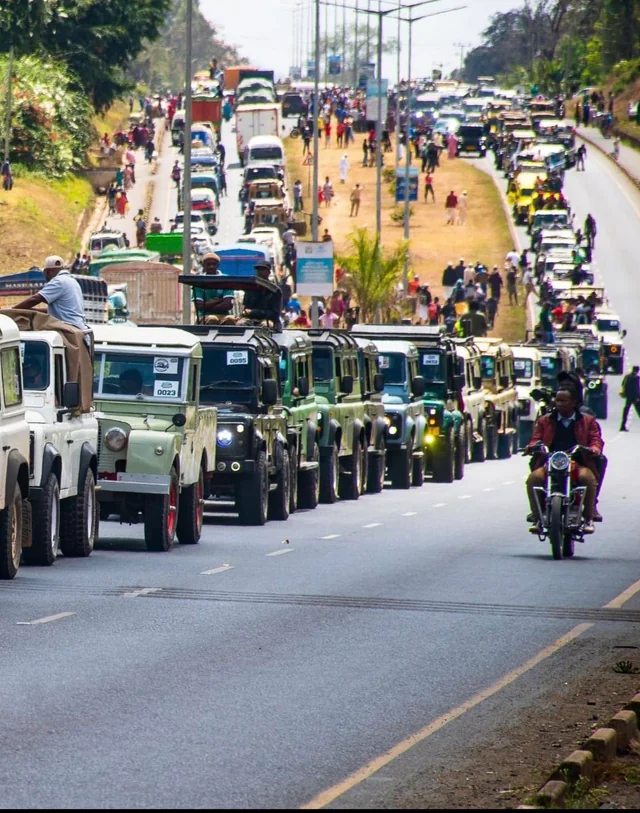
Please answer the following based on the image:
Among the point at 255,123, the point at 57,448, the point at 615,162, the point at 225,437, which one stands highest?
the point at 255,123

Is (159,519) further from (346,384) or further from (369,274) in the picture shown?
(369,274)

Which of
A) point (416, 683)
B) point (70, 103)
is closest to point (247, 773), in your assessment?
point (416, 683)

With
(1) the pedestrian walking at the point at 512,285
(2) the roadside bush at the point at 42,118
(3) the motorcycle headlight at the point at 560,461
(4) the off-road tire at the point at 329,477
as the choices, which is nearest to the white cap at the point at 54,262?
(3) the motorcycle headlight at the point at 560,461

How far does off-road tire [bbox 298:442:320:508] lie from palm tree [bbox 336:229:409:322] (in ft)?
121

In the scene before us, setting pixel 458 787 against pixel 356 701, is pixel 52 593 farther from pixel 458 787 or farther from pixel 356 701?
pixel 458 787

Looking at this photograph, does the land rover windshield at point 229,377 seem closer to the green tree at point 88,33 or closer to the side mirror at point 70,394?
the side mirror at point 70,394

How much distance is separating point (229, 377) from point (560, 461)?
5.65 m

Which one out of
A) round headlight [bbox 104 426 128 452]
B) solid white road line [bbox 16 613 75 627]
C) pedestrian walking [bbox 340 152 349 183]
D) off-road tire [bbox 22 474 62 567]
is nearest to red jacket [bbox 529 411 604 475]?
round headlight [bbox 104 426 128 452]

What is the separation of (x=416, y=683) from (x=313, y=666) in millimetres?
747

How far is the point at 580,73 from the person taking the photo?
171250 mm

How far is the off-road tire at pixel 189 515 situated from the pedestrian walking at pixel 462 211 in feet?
255

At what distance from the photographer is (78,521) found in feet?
60.4

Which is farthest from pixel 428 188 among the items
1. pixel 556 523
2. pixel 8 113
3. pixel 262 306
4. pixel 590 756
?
pixel 590 756

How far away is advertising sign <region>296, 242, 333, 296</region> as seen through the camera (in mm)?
43406
